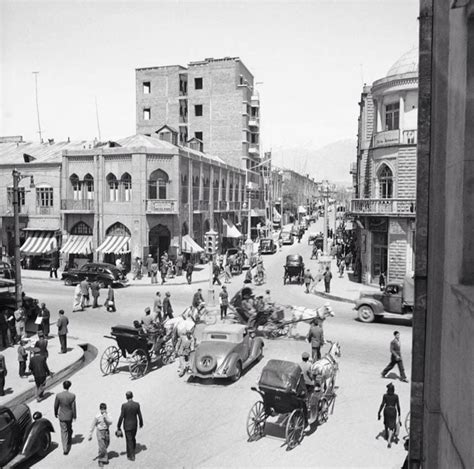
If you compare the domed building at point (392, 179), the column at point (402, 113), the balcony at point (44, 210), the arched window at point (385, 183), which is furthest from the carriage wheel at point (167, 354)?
the balcony at point (44, 210)

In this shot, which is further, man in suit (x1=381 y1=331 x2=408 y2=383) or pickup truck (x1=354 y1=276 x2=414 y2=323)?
pickup truck (x1=354 y1=276 x2=414 y2=323)

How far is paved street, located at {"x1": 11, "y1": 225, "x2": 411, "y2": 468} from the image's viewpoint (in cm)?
1027

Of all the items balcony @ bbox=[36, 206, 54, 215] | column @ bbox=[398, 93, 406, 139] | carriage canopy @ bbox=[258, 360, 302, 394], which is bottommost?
carriage canopy @ bbox=[258, 360, 302, 394]

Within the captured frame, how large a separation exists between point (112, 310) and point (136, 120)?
51.3 m

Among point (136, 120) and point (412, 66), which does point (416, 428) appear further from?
point (136, 120)

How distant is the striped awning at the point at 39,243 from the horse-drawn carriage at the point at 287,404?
31982 millimetres

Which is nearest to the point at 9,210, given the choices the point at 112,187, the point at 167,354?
the point at 112,187

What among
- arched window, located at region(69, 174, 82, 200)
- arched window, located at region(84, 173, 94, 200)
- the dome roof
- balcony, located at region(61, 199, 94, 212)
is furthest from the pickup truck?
arched window, located at region(69, 174, 82, 200)

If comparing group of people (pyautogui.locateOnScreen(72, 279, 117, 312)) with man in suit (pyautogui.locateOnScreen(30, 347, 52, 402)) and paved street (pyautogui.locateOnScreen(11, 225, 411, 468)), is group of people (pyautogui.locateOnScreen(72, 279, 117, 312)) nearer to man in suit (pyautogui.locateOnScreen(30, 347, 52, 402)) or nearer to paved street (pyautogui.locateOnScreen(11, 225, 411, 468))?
paved street (pyautogui.locateOnScreen(11, 225, 411, 468))

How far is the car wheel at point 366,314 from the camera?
871 inches

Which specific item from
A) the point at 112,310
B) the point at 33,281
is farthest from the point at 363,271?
the point at 33,281

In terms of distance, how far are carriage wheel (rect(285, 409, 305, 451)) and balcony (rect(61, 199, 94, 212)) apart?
30.9m

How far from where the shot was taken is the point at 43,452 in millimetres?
10539

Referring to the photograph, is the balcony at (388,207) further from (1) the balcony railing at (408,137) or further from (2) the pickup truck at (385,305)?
(2) the pickup truck at (385,305)
